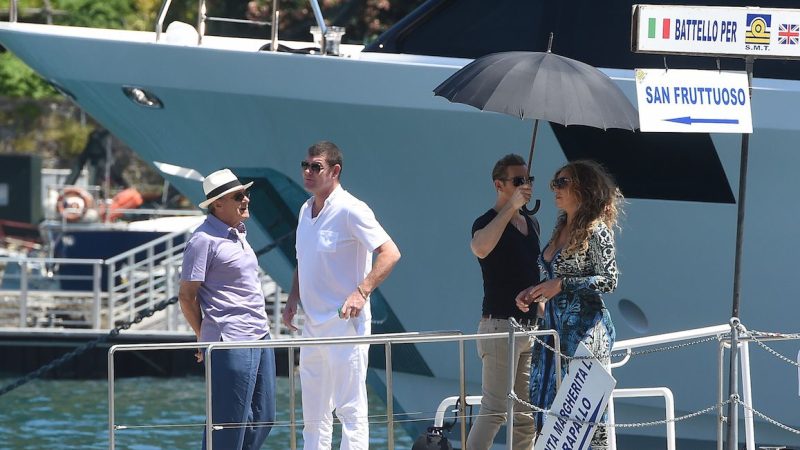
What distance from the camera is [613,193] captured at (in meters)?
5.78

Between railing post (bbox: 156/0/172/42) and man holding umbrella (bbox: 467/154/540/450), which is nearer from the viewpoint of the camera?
man holding umbrella (bbox: 467/154/540/450)

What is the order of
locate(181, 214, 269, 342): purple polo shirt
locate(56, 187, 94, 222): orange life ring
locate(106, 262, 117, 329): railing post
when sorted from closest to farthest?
locate(181, 214, 269, 342): purple polo shirt < locate(106, 262, 117, 329): railing post < locate(56, 187, 94, 222): orange life ring

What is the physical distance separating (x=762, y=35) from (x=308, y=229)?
1.96 meters

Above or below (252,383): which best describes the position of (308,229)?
above

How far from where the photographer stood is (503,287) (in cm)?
614

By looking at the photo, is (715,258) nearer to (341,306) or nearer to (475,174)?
(475,174)

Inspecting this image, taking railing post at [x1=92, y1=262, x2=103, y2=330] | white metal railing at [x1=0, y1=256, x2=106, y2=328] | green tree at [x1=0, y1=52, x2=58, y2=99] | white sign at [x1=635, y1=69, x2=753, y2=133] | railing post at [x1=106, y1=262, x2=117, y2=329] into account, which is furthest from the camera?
green tree at [x1=0, y1=52, x2=58, y2=99]

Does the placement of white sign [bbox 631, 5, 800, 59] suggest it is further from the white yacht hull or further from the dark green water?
the dark green water

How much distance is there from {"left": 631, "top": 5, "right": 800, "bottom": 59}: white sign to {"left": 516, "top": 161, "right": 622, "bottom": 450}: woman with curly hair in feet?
1.85

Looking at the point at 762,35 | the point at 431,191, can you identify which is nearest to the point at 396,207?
the point at 431,191

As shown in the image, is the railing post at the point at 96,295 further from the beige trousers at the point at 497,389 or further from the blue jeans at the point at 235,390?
the beige trousers at the point at 497,389

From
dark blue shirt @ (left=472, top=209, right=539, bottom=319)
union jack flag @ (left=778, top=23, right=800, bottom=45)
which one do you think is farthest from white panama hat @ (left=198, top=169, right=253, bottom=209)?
union jack flag @ (left=778, top=23, right=800, bottom=45)

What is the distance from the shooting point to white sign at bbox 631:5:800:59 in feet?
18.6

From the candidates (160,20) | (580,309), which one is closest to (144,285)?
(160,20)
